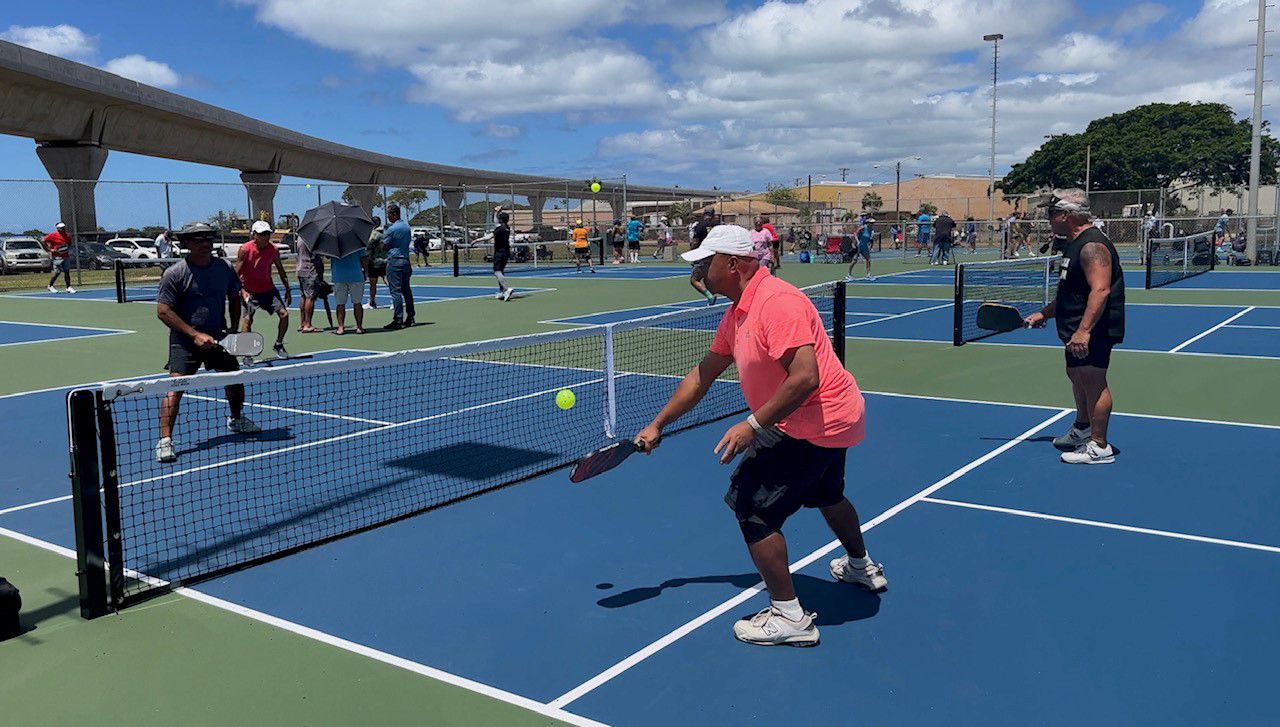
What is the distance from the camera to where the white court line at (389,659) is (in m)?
4.05

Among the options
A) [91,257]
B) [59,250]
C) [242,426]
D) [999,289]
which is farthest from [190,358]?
[91,257]

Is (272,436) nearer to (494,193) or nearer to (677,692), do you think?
(677,692)

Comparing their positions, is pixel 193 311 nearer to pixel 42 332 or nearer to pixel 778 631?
pixel 778 631

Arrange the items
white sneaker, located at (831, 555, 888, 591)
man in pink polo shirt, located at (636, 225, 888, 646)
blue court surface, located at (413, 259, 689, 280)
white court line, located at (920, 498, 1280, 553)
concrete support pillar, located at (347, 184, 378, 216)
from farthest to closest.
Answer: concrete support pillar, located at (347, 184, 378, 216) → blue court surface, located at (413, 259, 689, 280) → white court line, located at (920, 498, 1280, 553) → white sneaker, located at (831, 555, 888, 591) → man in pink polo shirt, located at (636, 225, 888, 646)

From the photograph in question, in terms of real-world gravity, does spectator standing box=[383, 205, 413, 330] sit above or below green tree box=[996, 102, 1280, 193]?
below

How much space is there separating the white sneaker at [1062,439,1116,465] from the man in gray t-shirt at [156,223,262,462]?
6.64 metres

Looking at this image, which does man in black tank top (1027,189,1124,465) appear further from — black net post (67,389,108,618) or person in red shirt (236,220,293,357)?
person in red shirt (236,220,293,357)

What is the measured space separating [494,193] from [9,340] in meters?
28.1

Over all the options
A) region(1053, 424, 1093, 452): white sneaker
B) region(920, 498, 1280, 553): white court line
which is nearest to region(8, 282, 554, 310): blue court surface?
region(1053, 424, 1093, 452): white sneaker

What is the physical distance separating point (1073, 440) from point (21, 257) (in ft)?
143

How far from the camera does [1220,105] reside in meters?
76.9

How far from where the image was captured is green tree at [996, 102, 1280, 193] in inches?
2901

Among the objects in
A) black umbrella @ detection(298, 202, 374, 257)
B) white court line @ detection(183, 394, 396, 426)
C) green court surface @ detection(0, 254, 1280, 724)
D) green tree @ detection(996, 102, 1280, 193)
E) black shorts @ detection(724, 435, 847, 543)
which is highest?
green tree @ detection(996, 102, 1280, 193)

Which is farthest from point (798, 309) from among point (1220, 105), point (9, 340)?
point (1220, 105)
